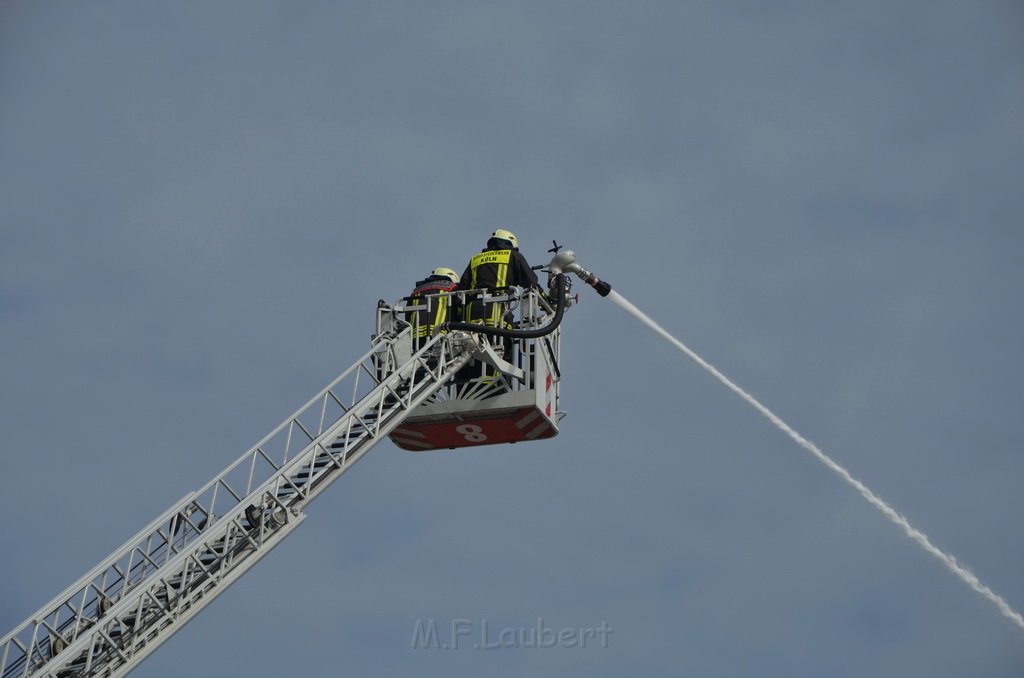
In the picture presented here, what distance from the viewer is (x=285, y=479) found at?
3222 cm

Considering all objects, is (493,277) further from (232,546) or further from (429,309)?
(232,546)

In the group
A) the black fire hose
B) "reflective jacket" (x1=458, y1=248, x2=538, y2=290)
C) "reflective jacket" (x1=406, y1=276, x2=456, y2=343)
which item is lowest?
the black fire hose

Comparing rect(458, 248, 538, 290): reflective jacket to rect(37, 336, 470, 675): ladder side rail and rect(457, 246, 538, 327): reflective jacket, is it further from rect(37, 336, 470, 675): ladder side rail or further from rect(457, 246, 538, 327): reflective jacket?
rect(37, 336, 470, 675): ladder side rail

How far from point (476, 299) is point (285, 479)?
6.64 metres

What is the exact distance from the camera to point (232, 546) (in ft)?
103

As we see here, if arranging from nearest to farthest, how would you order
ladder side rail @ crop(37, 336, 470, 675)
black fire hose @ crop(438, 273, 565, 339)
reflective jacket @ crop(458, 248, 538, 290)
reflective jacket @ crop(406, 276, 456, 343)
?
1. ladder side rail @ crop(37, 336, 470, 675)
2. black fire hose @ crop(438, 273, 565, 339)
3. reflective jacket @ crop(406, 276, 456, 343)
4. reflective jacket @ crop(458, 248, 538, 290)

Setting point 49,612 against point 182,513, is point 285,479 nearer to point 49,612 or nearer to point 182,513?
point 182,513

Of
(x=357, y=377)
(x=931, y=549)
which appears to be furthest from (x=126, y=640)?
(x=931, y=549)

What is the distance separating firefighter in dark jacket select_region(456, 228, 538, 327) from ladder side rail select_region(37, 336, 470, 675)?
1315 mm

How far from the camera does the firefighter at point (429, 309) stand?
1431 inches

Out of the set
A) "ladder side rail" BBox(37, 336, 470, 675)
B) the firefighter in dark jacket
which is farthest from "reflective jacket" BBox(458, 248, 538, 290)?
"ladder side rail" BBox(37, 336, 470, 675)

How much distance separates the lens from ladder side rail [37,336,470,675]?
29.3m

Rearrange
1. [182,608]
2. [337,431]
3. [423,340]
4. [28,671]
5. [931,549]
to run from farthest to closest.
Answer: [931,549] → [423,340] → [337,431] → [182,608] → [28,671]

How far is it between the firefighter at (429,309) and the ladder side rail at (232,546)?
108cm
